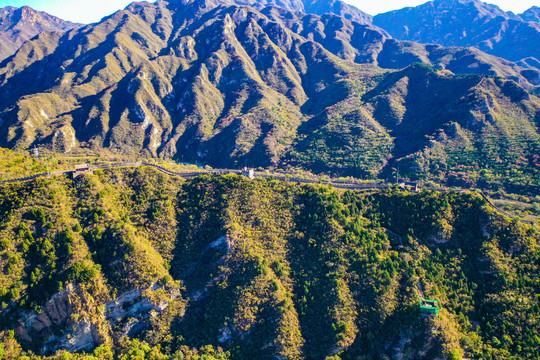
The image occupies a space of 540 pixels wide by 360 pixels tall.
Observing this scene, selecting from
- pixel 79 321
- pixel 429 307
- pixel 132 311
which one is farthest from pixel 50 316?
pixel 429 307

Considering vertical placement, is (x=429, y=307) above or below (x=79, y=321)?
above

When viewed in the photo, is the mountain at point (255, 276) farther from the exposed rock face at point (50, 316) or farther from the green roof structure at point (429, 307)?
the green roof structure at point (429, 307)

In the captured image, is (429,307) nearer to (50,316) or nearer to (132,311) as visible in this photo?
(132,311)

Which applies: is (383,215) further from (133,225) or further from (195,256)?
(133,225)

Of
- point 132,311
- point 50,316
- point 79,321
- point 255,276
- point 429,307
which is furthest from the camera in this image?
point 255,276

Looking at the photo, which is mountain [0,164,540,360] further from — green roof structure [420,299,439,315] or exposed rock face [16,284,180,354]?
green roof structure [420,299,439,315]

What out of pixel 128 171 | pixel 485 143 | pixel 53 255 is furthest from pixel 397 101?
pixel 53 255

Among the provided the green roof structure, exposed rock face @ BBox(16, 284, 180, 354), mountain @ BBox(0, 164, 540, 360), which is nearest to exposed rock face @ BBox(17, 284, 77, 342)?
exposed rock face @ BBox(16, 284, 180, 354)
